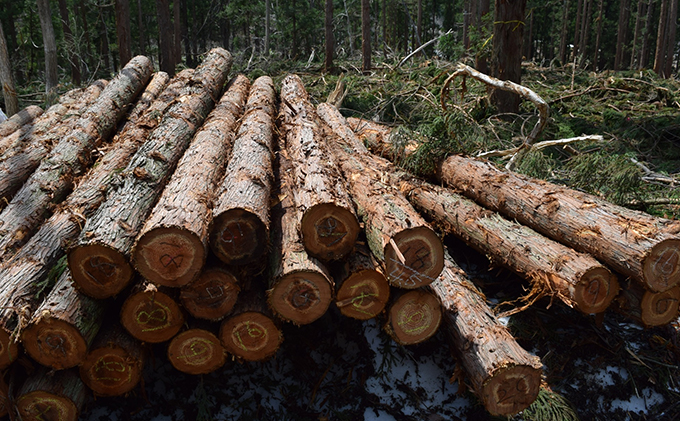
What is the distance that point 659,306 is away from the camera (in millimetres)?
A: 3570

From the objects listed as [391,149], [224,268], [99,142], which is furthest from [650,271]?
[99,142]

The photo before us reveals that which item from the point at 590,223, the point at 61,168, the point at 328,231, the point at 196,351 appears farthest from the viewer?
the point at 61,168

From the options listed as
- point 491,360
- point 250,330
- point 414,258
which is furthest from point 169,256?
point 491,360

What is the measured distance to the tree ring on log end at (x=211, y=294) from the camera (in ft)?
10.1

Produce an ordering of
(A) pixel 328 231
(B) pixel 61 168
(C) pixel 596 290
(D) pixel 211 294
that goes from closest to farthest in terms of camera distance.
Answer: (D) pixel 211 294 < (A) pixel 328 231 < (C) pixel 596 290 < (B) pixel 61 168

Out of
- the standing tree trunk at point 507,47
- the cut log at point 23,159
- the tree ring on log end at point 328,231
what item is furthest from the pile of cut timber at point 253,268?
the standing tree trunk at point 507,47

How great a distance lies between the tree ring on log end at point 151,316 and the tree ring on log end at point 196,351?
0.10m

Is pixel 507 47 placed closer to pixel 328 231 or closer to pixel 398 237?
pixel 398 237

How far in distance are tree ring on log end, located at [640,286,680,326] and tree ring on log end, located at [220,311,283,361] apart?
9.20 feet

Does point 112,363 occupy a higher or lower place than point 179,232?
lower

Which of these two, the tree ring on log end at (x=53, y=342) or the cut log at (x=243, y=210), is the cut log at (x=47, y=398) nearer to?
the tree ring on log end at (x=53, y=342)

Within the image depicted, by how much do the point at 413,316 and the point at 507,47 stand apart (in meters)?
6.82

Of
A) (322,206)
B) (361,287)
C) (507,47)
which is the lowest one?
(361,287)

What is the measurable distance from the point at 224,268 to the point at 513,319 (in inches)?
103
